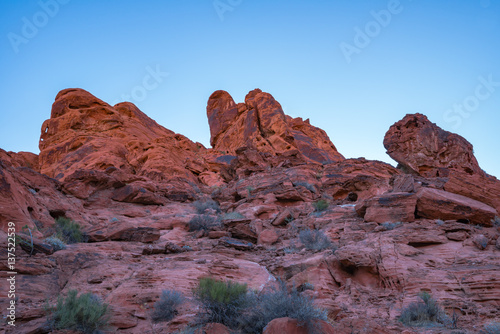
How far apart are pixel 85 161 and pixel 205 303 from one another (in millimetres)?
26621

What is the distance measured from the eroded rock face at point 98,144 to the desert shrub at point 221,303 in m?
21.1

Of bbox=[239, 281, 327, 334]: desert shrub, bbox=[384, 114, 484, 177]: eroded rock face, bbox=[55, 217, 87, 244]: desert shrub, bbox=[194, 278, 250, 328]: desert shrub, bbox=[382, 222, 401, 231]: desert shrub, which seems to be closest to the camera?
bbox=[239, 281, 327, 334]: desert shrub

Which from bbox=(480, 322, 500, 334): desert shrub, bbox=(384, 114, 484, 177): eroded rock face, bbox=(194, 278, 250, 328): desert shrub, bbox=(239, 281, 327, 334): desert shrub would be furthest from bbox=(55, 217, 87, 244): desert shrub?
bbox=(384, 114, 484, 177): eroded rock face

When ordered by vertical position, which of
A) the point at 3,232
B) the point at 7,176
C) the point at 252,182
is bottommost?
the point at 3,232

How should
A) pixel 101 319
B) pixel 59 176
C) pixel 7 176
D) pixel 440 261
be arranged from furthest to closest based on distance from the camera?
1. pixel 59 176
2. pixel 7 176
3. pixel 440 261
4. pixel 101 319

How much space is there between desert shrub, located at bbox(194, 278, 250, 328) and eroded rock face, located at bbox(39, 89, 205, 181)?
21.1 metres

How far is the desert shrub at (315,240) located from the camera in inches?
386

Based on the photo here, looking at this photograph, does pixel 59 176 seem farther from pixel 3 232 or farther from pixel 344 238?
pixel 344 238

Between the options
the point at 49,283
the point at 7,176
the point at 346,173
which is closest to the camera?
the point at 49,283

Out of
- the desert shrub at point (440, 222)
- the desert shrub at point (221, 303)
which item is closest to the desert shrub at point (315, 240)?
the desert shrub at point (440, 222)

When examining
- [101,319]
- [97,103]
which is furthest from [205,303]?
[97,103]

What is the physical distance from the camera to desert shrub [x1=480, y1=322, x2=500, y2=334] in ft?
15.4

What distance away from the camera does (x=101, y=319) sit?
509 centimetres

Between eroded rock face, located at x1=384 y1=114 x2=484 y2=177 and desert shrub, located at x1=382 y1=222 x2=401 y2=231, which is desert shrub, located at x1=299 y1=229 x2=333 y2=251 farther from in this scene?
eroded rock face, located at x1=384 y1=114 x2=484 y2=177
